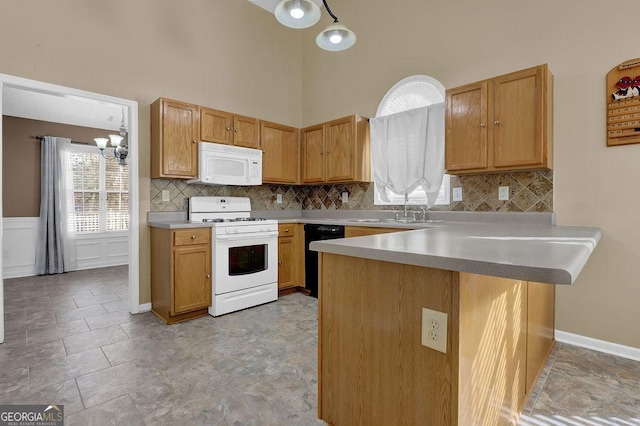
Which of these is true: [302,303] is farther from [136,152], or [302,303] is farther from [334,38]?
[334,38]

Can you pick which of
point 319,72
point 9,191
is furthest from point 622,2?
point 9,191

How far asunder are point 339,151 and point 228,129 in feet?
4.33

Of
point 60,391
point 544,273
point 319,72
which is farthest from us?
point 319,72

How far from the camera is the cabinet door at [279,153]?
4035 millimetres

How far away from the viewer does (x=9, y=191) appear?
5.01m

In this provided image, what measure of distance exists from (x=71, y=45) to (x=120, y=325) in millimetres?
2567

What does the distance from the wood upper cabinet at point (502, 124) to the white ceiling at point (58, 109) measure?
395cm

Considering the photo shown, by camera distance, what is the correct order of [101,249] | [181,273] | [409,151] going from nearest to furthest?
[181,273], [409,151], [101,249]

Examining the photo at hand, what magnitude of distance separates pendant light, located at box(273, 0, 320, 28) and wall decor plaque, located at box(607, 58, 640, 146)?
219 centimetres

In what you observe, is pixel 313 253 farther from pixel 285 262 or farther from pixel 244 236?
pixel 244 236

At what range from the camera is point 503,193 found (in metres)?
2.83

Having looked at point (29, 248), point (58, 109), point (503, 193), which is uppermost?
point (58, 109)

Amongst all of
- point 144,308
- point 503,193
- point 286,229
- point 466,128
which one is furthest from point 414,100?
point 144,308

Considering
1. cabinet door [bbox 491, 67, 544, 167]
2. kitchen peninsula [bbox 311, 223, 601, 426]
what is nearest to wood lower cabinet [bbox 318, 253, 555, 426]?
kitchen peninsula [bbox 311, 223, 601, 426]
